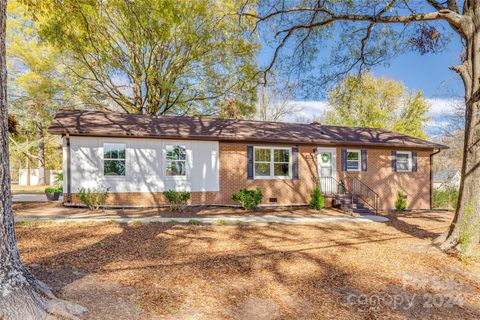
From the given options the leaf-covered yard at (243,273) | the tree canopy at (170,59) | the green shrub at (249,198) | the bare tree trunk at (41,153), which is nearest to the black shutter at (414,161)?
the green shrub at (249,198)

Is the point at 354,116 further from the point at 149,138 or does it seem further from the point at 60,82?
the point at 60,82

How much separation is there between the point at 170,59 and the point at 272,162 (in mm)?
8441

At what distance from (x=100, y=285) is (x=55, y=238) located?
3.11 metres

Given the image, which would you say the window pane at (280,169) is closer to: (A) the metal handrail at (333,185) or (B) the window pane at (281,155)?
(B) the window pane at (281,155)

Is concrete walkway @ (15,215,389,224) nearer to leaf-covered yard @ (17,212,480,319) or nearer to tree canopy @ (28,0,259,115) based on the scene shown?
leaf-covered yard @ (17,212,480,319)

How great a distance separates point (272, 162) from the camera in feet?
44.1

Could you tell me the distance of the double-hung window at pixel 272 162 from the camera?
13242 mm

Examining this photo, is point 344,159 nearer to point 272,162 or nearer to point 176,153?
point 272,162

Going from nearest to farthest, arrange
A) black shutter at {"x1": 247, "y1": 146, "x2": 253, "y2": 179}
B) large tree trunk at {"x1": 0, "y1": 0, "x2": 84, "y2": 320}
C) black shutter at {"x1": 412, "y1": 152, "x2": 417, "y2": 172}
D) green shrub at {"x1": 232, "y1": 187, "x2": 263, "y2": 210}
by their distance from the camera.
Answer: large tree trunk at {"x1": 0, "y1": 0, "x2": 84, "y2": 320}, green shrub at {"x1": 232, "y1": 187, "x2": 263, "y2": 210}, black shutter at {"x1": 247, "y1": 146, "x2": 253, "y2": 179}, black shutter at {"x1": 412, "y1": 152, "x2": 417, "y2": 172}

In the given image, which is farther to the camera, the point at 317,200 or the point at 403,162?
the point at 403,162

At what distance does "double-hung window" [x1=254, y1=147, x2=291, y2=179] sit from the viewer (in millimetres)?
13242

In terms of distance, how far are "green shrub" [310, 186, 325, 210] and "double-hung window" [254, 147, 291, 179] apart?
1.44 metres

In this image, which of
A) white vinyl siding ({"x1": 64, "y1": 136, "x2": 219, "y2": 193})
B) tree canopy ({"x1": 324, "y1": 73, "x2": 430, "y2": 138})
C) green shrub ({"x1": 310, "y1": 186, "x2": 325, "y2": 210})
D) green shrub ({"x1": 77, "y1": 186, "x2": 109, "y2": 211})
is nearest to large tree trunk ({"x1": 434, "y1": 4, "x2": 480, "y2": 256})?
green shrub ({"x1": 310, "y1": 186, "x2": 325, "y2": 210})

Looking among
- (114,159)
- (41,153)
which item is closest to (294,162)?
(114,159)
